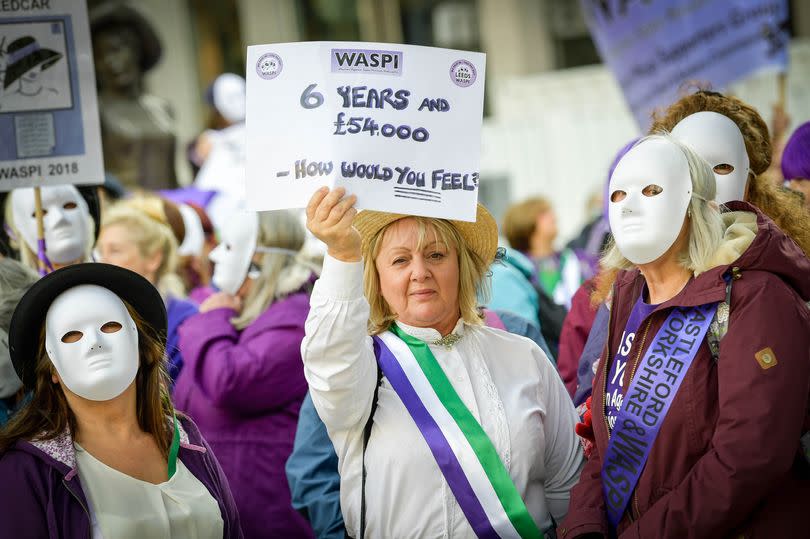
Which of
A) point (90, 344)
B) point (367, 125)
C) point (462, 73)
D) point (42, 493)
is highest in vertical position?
point (462, 73)

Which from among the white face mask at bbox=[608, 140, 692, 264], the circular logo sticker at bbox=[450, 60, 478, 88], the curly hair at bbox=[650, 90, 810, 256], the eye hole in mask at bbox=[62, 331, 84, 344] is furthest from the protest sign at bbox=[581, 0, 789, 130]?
the eye hole in mask at bbox=[62, 331, 84, 344]

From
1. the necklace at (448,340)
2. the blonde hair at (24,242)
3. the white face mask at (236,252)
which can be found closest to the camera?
the necklace at (448,340)

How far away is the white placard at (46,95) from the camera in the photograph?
429 cm

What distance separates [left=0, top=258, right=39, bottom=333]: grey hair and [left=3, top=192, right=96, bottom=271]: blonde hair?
68cm

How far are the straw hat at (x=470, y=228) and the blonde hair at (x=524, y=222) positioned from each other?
4.47 m

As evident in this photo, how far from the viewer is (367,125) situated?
10.9 feet

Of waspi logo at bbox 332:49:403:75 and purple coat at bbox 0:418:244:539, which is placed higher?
waspi logo at bbox 332:49:403:75

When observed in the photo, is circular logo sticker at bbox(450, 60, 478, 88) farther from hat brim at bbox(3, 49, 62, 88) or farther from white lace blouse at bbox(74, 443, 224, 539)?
hat brim at bbox(3, 49, 62, 88)

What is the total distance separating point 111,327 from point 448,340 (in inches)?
43.9

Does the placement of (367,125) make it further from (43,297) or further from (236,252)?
(236,252)

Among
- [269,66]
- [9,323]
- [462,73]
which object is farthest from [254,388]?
[462,73]

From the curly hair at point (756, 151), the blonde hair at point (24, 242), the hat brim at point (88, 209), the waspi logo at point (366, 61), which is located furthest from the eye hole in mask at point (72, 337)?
the curly hair at point (756, 151)

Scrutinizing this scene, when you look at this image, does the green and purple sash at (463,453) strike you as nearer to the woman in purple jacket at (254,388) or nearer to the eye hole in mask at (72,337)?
the eye hole in mask at (72,337)

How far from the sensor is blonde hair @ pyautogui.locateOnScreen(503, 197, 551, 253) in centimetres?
829
